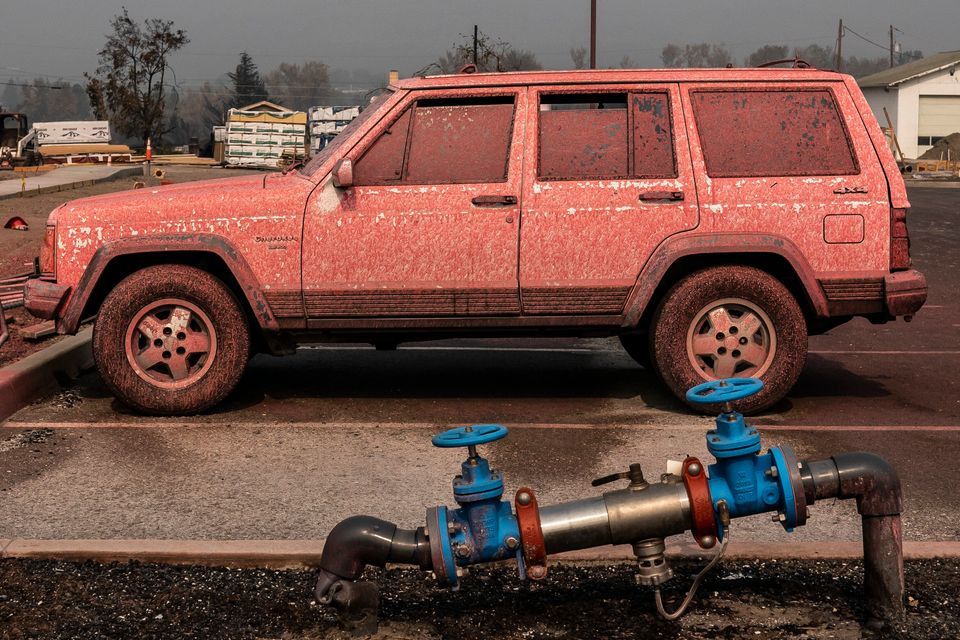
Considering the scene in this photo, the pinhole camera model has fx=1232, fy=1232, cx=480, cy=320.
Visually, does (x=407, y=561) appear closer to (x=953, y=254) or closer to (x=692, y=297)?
(x=692, y=297)

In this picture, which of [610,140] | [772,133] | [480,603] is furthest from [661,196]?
[480,603]

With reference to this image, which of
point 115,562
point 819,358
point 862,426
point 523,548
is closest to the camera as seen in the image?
point 523,548

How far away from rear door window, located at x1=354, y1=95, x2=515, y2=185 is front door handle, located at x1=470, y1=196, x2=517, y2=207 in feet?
0.40

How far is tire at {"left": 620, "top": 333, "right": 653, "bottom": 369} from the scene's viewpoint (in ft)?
28.3

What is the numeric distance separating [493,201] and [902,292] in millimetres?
2473

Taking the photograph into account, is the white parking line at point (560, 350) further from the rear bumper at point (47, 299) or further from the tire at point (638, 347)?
the rear bumper at point (47, 299)

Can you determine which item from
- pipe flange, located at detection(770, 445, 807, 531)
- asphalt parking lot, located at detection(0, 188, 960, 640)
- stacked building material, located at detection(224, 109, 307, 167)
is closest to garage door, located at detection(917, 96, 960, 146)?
stacked building material, located at detection(224, 109, 307, 167)

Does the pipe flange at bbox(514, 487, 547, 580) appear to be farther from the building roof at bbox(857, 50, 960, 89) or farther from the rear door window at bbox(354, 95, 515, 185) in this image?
the building roof at bbox(857, 50, 960, 89)

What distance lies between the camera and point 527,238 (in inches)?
286

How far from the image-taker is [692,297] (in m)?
7.28

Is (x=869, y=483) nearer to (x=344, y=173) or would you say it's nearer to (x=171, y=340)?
(x=344, y=173)

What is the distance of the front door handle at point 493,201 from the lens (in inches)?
285

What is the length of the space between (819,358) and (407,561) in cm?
603

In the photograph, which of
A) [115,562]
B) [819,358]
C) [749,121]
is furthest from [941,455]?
[115,562]
